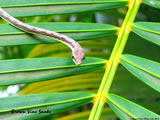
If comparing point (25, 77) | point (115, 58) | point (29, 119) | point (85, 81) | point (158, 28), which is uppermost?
point (158, 28)

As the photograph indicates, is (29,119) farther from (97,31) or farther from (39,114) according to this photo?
(97,31)

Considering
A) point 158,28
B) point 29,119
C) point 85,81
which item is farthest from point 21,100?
point 85,81

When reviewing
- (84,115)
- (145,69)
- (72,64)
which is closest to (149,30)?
(145,69)

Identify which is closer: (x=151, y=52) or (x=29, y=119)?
(x=29, y=119)

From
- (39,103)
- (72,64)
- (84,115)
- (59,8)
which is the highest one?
(59,8)

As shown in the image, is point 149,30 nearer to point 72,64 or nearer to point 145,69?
point 145,69

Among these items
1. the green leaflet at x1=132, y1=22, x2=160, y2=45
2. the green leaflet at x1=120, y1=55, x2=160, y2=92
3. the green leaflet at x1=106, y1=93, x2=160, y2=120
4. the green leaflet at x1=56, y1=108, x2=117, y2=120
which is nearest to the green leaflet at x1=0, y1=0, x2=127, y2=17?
the green leaflet at x1=132, y1=22, x2=160, y2=45
